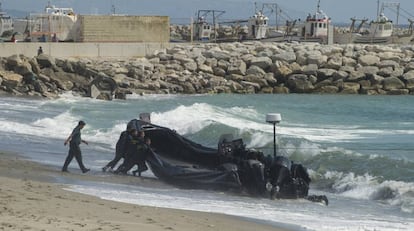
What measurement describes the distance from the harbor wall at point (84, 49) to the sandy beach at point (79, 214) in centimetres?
2786

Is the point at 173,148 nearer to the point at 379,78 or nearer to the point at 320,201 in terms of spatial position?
the point at 320,201

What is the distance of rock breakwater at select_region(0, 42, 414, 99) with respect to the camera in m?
38.5

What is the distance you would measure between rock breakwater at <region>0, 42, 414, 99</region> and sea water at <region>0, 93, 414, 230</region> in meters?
1.59

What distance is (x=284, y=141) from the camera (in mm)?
21547

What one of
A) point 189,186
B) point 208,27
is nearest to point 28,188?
point 189,186

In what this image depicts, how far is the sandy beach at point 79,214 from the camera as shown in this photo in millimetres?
9820

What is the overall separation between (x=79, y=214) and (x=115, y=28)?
119 ft

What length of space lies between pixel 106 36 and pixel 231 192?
3243cm

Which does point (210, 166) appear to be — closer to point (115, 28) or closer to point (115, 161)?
point (115, 161)

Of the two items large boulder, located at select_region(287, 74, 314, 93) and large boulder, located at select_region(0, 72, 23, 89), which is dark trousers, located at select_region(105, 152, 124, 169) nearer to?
large boulder, located at select_region(0, 72, 23, 89)

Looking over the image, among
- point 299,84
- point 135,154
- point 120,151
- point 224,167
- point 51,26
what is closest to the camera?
point 224,167

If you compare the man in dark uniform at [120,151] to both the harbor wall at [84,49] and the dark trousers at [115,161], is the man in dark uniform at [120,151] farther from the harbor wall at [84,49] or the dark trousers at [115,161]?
the harbor wall at [84,49]

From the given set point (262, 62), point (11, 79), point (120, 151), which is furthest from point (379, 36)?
point (120, 151)

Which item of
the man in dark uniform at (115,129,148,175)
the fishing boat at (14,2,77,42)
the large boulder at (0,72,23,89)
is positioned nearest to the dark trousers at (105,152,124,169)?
the man in dark uniform at (115,129,148,175)
